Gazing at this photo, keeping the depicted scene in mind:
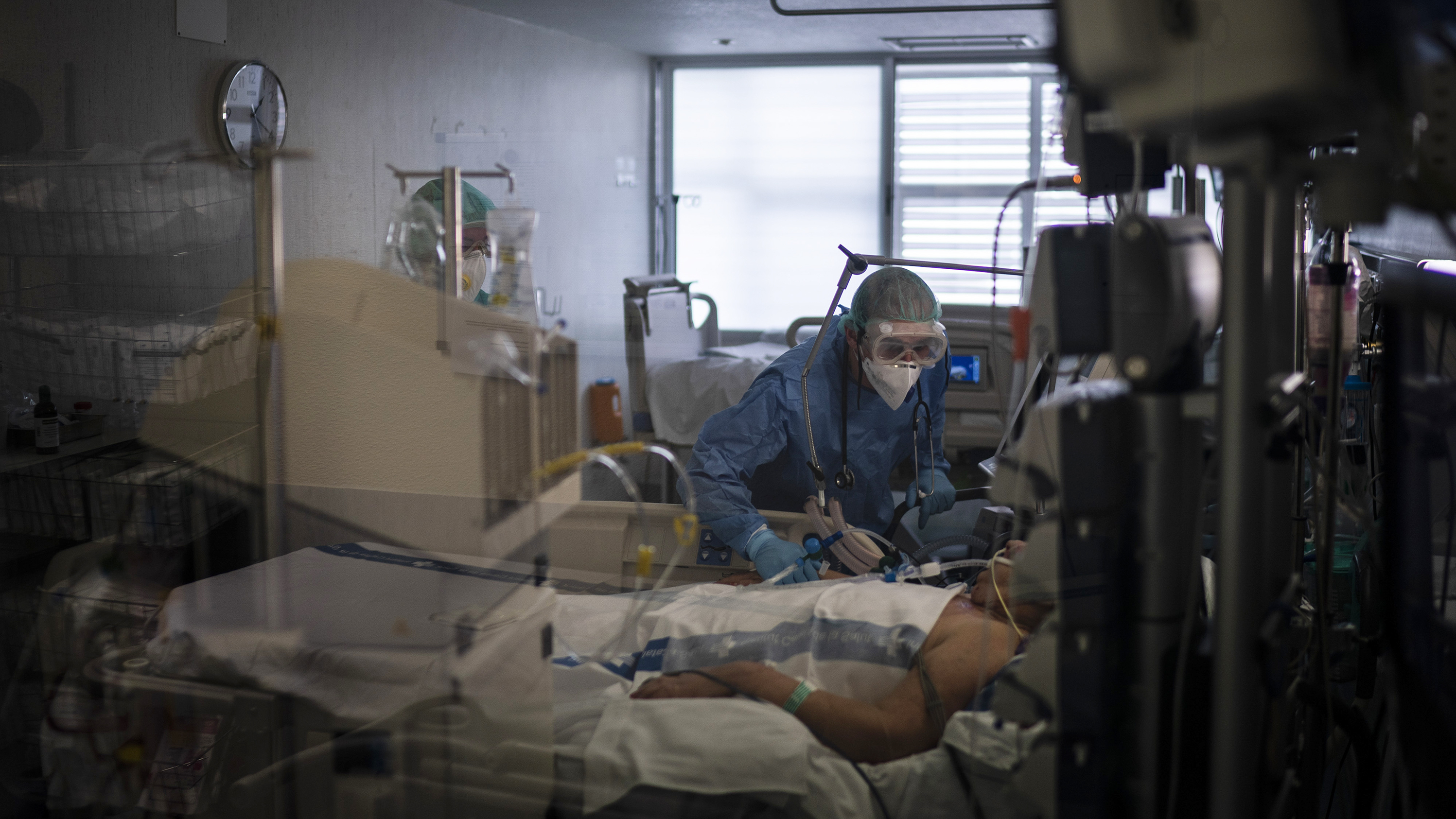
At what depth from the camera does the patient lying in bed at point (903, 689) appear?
123 cm

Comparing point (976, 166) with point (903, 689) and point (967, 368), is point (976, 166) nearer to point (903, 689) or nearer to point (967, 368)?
point (967, 368)

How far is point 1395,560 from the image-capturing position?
916mm

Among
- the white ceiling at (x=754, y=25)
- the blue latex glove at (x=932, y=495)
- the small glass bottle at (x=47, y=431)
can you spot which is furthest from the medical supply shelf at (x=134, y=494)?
the white ceiling at (x=754, y=25)

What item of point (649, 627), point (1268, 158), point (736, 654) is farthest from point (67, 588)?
point (1268, 158)

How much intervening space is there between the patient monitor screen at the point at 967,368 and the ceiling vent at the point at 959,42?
0.99 m

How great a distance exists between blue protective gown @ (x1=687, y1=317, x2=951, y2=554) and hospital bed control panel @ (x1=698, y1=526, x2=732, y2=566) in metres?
0.14

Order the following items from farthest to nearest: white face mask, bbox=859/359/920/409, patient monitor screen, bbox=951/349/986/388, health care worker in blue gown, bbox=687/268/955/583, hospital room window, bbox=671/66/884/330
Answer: hospital room window, bbox=671/66/884/330
patient monitor screen, bbox=951/349/986/388
white face mask, bbox=859/359/920/409
health care worker in blue gown, bbox=687/268/955/583

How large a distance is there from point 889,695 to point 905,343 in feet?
2.51

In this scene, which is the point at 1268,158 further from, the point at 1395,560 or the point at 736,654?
the point at 736,654

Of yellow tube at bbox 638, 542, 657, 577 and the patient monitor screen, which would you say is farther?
the patient monitor screen

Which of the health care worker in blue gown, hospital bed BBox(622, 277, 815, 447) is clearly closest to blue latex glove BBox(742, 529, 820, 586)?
the health care worker in blue gown

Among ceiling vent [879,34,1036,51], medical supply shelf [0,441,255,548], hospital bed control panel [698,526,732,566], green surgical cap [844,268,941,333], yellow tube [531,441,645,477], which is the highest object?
ceiling vent [879,34,1036,51]

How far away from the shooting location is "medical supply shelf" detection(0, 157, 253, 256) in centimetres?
151

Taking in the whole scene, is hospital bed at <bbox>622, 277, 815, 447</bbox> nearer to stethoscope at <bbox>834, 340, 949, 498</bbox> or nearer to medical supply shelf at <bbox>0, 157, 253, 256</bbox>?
stethoscope at <bbox>834, 340, 949, 498</bbox>
